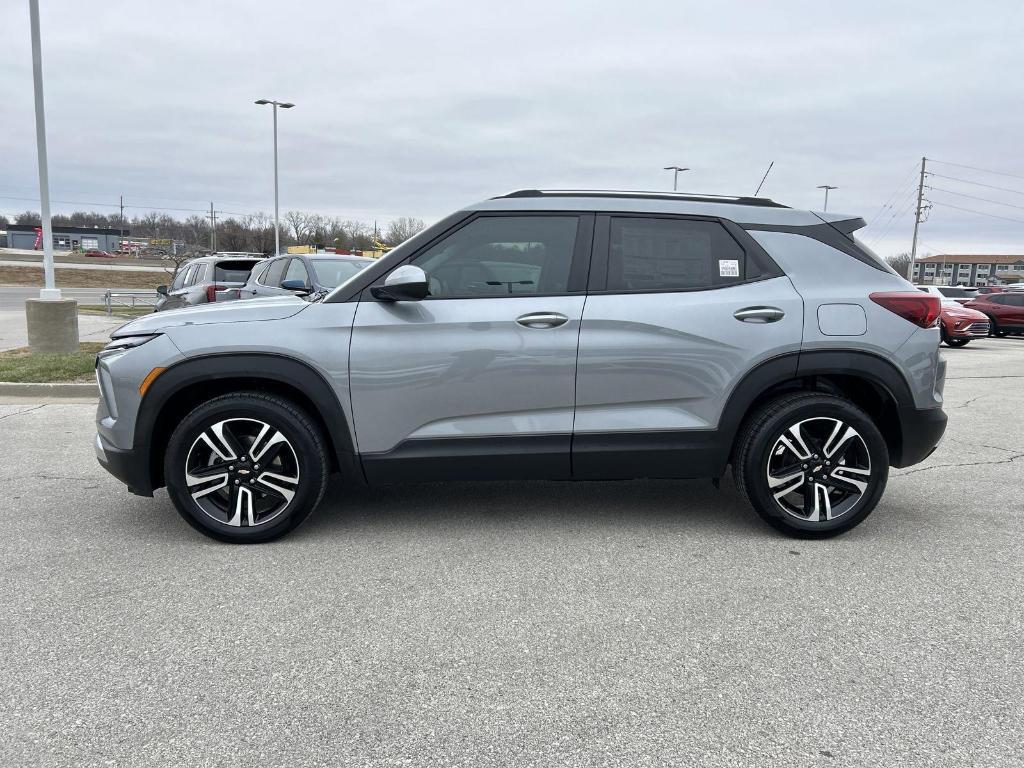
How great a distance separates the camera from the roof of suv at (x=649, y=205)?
4180 mm

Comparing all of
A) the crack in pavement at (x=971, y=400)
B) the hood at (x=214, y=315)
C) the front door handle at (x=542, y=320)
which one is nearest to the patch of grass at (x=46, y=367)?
the hood at (x=214, y=315)

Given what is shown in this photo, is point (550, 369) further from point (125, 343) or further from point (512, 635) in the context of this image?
point (125, 343)

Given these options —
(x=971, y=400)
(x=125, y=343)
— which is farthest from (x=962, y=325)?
(x=125, y=343)

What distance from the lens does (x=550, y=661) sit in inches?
113

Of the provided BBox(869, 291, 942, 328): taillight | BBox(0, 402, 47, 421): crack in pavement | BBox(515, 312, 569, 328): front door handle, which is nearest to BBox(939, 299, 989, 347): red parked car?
BBox(869, 291, 942, 328): taillight

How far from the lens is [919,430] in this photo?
421 centimetres

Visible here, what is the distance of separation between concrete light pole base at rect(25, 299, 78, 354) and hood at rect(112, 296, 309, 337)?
830 centimetres

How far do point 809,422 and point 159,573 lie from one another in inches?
133

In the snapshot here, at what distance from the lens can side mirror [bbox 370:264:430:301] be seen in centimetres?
381

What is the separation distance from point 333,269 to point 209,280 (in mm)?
4825

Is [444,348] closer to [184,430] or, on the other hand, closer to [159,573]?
[184,430]

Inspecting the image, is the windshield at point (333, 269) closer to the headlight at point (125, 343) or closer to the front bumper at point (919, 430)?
the headlight at point (125, 343)

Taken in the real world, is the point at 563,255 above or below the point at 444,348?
above

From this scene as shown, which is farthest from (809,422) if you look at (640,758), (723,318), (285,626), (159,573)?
(159,573)
